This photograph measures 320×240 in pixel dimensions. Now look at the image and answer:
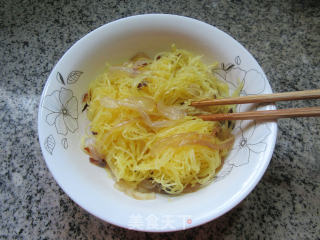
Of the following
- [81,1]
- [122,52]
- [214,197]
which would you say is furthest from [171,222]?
[81,1]

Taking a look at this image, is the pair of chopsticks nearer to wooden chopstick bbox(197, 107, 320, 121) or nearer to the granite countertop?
wooden chopstick bbox(197, 107, 320, 121)

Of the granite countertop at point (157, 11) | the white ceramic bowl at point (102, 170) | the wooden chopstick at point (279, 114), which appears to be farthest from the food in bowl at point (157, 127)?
the granite countertop at point (157, 11)

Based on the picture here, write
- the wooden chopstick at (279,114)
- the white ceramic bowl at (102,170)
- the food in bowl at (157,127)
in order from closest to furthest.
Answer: the white ceramic bowl at (102,170)
the wooden chopstick at (279,114)
the food in bowl at (157,127)

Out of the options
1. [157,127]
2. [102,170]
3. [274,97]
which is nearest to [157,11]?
[157,127]

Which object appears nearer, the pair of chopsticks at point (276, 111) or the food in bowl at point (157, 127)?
the pair of chopsticks at point (276, 111)

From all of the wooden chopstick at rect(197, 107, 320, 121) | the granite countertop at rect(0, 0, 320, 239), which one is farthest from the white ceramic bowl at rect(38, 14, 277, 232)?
the granite countertop at rect(0, 0, 320, 239)

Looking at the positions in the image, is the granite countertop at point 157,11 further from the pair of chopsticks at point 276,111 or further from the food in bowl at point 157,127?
the pair of chopsticks at point 276,111

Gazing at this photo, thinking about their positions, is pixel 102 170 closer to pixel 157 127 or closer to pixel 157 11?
pixel 157 127
